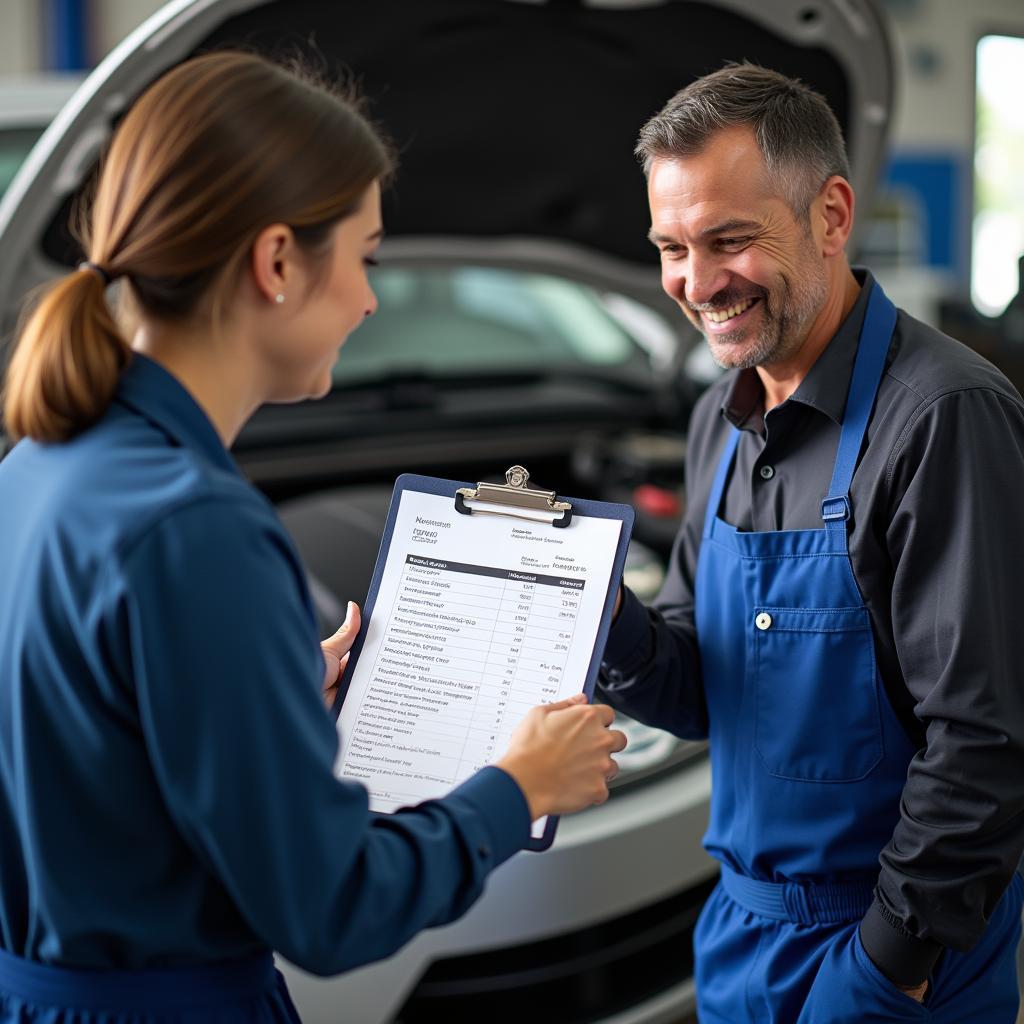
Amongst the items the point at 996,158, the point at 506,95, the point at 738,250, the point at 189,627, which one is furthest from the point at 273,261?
the point at 996,158

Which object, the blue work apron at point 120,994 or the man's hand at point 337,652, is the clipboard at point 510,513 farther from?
the blue work apron at point 120,994

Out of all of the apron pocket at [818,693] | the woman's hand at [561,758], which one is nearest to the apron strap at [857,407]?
the apron pocket at [818,693]

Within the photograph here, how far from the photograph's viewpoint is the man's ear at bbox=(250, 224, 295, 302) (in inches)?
31.8

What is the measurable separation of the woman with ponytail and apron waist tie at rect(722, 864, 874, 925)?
1.50 feet

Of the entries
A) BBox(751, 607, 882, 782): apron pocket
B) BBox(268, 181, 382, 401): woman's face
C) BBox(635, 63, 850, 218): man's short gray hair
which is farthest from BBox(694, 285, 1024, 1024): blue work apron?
BBox(268, 181, 382, 401): woman's face

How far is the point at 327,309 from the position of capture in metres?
0.87

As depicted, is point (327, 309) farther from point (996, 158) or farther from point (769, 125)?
point (996, 158)

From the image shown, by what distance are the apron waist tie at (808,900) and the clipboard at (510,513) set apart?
0.37m

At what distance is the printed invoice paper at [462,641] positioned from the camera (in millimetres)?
1082

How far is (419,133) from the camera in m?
2.18

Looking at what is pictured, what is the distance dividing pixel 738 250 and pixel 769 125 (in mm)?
128

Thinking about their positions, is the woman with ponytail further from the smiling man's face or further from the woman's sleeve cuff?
the smiling man's face

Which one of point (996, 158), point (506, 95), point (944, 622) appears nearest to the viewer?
point (944, 622)

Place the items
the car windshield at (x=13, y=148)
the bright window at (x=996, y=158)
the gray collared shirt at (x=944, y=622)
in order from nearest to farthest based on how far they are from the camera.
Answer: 1. the gray collared shirt at (x=944, y=622)
2. the car windshield at (x=13, y=148)
3. the bright window at (x=996, y=158)
